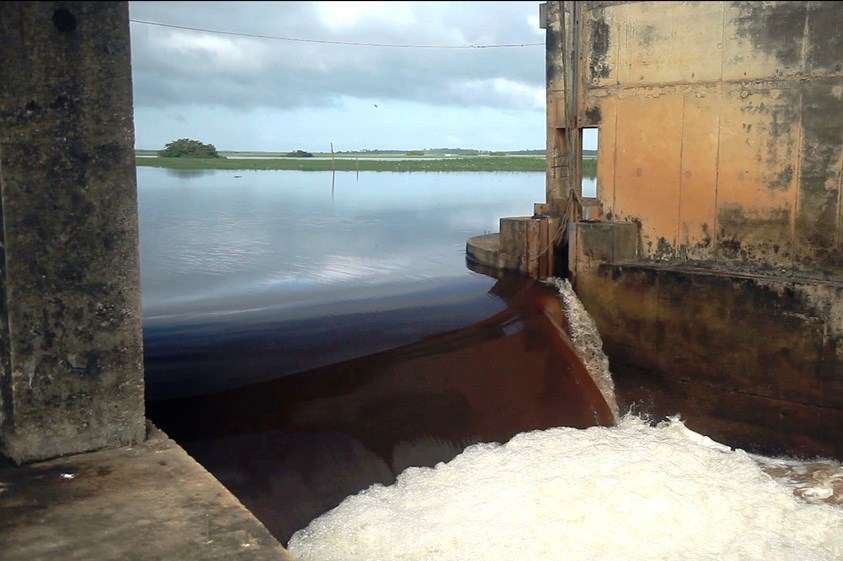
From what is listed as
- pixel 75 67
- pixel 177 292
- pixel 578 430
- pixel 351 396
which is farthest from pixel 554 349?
pixel 75 67

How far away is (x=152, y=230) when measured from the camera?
Answer: 1903 centimetres

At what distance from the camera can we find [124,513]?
3.86 m

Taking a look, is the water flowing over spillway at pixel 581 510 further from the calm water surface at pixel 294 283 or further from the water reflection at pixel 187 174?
the water reflection at pixel 187 174

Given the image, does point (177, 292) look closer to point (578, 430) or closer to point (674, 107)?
point (578, 430)

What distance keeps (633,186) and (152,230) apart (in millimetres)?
12751

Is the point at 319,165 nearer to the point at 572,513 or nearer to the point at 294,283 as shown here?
the point at 294,283

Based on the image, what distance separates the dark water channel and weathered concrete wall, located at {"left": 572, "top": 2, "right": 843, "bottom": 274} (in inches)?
71.3

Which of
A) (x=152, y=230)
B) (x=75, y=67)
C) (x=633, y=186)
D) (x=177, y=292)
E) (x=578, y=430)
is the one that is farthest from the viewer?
(x=152, y=230)

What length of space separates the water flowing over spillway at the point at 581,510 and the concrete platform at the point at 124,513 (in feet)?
5.19

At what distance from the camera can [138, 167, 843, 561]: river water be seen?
234 inches

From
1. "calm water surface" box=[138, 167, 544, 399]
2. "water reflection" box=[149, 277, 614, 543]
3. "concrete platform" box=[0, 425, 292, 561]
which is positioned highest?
"calm water surface" box=[138, 167, 544, 399]

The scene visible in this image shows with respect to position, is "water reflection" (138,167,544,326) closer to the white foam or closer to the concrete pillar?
the white foam

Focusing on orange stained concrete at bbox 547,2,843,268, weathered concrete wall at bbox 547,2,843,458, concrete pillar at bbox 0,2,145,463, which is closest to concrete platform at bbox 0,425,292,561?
concrete pillar at bbox 0,2,145,463

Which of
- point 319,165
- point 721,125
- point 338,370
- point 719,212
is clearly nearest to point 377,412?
point 338,370
